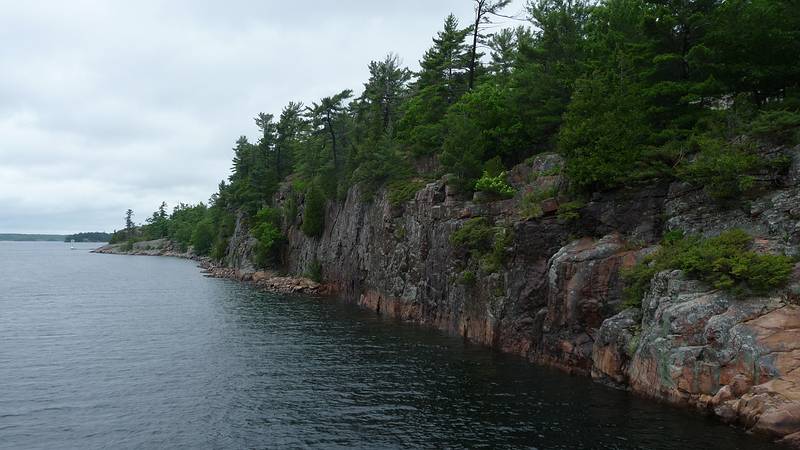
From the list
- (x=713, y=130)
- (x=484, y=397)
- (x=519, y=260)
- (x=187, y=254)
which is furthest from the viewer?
(x=187, y=254)

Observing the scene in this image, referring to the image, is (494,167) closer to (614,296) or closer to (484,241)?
(484,241)

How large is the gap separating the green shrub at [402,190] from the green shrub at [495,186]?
11.2 meters

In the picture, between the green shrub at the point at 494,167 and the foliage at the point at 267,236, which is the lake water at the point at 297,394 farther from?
the foliage at the point at 267,236

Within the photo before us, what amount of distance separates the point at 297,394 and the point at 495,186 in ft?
69.0

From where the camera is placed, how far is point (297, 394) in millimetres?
24172

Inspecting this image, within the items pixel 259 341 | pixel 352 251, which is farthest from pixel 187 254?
pixel 259 341

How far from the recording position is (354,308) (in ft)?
171

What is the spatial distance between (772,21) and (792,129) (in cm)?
796

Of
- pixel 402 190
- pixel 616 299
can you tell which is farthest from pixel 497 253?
pixel 402 190

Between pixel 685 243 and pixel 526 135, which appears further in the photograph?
pixel 526 135

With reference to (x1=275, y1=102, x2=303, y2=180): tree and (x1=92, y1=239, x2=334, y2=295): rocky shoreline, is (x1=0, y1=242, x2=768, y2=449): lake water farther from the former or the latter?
(x1=275, y1=102, x2=303, y2=180): tree

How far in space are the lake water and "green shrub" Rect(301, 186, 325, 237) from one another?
2870cm

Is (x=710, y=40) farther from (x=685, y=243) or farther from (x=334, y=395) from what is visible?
(x=334, y=395)

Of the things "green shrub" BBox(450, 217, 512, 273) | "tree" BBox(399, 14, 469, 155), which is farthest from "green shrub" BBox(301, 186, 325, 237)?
"green shrub" BBox(450, 217, 512, 273)
